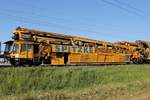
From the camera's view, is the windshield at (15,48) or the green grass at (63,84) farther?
the windshield at (15,48)

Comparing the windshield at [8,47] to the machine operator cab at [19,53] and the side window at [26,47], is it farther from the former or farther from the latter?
the side window at [26,47]

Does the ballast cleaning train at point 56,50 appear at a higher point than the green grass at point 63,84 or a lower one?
higher

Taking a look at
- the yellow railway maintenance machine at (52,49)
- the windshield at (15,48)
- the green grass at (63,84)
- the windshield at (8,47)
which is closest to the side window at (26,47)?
the yellow railway maintenance machine at (52,49)

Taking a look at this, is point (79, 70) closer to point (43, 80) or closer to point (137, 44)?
point (43, 80)

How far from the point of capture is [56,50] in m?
30.4

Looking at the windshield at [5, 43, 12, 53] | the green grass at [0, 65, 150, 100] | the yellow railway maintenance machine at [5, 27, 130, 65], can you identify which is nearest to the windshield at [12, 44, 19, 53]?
the yellow railway maintenance machine at [5, 27, 130, 65]

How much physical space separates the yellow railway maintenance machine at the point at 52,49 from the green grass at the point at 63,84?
794cm

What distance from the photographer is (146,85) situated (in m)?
21.0

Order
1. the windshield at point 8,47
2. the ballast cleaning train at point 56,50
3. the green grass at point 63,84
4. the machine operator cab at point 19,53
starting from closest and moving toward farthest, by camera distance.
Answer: the green grass at point 63,84 → the machine operator cab at point 19,53 → the ballast cleaning train at point 56,50 → the windshield at point 8,47

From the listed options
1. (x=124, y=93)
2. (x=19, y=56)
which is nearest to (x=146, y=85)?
(x=124, y=93)

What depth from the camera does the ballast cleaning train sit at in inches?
1112

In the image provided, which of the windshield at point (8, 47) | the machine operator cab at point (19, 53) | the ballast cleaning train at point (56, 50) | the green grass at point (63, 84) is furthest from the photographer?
the windshield at point (8, 47)

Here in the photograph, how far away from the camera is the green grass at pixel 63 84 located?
604 inches

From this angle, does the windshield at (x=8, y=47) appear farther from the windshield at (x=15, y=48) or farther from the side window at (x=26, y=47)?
the side window at (x=26, y=47)
